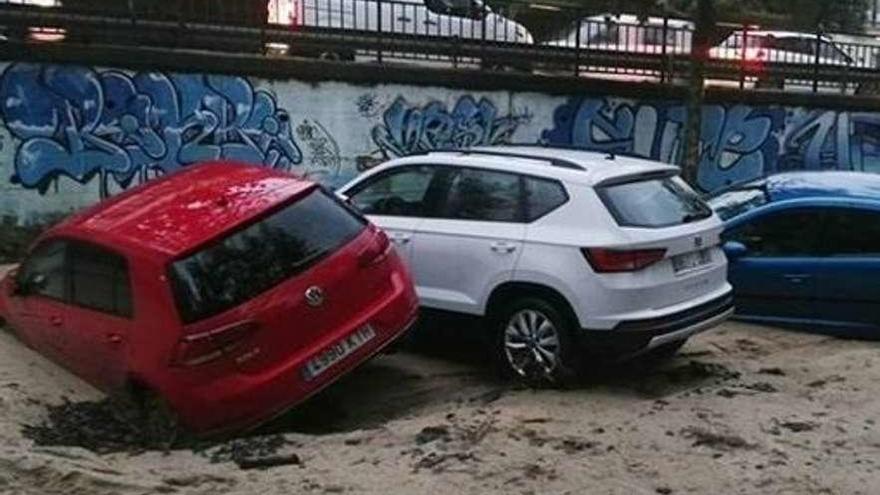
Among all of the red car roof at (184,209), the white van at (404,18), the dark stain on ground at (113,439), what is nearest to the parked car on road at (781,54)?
the white van at (404,18)

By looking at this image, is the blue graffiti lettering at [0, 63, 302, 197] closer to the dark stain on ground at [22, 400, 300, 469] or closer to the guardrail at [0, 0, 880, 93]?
the guardrail at [0, 0, 880, 93]

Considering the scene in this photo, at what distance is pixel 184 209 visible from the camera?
6828mm

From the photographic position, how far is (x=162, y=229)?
6602 millimetres

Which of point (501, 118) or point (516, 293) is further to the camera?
point (501, 118)

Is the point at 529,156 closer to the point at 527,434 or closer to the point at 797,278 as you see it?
the point at 527,434

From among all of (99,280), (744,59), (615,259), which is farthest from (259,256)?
(744,59)

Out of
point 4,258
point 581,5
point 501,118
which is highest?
point 581,5

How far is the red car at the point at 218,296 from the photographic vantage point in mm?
6309

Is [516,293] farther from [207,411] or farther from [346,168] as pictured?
[346,168]

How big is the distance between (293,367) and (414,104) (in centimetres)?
896

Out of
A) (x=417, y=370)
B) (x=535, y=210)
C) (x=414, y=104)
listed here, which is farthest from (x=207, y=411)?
(x=414, y=104)

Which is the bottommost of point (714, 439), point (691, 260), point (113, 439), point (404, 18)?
point (113, 439)

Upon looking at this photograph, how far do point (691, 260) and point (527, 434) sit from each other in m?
2.02

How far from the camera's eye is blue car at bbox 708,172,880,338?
8.94m
